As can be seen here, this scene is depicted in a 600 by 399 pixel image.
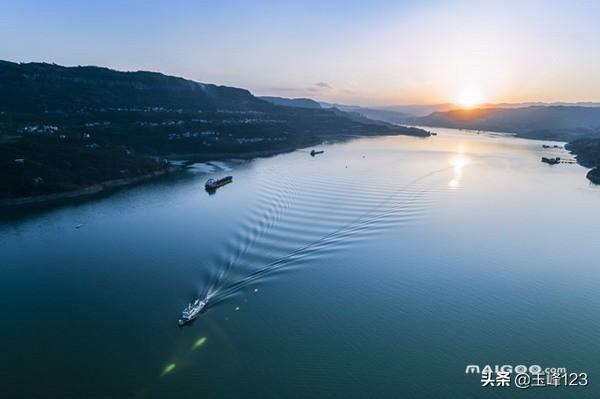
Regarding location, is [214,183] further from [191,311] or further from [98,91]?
[98,91]

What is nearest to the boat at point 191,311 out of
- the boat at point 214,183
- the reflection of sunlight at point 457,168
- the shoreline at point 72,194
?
the boat at point 214,183

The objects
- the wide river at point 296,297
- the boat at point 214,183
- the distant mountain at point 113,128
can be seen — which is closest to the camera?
the wide river at point 296,297

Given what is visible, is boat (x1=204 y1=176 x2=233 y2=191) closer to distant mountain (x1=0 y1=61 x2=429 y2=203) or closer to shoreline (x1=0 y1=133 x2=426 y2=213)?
shoreline (x1=0 y1=133 x2=426 y2=213)

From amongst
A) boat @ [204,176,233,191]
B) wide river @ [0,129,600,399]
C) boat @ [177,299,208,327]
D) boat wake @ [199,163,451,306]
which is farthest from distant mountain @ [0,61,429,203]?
A: boat @ [177,299,208,327]

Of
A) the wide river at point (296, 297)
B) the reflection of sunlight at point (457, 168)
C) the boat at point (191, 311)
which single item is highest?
the boat at point (191, 311)

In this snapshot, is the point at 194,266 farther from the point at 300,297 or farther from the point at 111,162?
the point at 111,162

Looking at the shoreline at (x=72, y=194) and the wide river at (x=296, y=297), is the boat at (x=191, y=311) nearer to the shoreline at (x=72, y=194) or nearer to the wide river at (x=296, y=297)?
the wide river at (x=296, y=297)

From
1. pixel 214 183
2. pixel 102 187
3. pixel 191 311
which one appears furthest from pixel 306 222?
pixel 102 187
